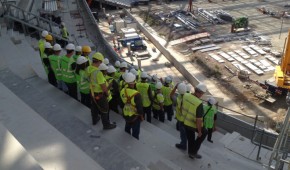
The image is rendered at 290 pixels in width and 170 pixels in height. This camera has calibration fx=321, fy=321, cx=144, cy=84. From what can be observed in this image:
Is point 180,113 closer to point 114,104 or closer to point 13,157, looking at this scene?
point 114,104

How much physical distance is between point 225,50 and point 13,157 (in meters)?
19.2

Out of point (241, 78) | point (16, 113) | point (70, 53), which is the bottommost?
point (241, 78)

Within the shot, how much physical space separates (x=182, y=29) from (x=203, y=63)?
615 centimetres

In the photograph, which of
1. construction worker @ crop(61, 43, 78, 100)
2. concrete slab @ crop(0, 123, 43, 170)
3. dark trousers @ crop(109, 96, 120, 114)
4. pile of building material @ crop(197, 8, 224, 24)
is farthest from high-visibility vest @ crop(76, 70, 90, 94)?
pile of building material @ crop(197, 8, 224, 24)

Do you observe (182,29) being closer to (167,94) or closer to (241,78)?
(241,78)

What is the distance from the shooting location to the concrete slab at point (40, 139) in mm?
4973

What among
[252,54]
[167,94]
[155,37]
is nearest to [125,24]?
[155,37]

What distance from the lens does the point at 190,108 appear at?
604 cm

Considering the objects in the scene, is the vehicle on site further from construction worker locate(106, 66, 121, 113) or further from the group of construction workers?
construction worker locate(106, 66, 121, 113)

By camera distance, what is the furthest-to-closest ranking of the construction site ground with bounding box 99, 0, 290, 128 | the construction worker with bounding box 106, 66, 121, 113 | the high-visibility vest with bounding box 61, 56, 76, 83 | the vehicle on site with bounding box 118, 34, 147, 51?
the vehicle on site with bounding box 118, 34, 147, 51, the construction site ground with bounding box 99, 0, 290, 128, the high-visibility vest with bounding box 61, 56, 76, 83, the construction worker with bounding box 106, 66, 121, 113

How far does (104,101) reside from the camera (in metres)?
6.52

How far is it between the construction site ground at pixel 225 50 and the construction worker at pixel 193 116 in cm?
667

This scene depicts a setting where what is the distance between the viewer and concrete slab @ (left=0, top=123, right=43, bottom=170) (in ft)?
13.5

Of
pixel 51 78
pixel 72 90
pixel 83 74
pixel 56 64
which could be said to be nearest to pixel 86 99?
pixel 72 90
